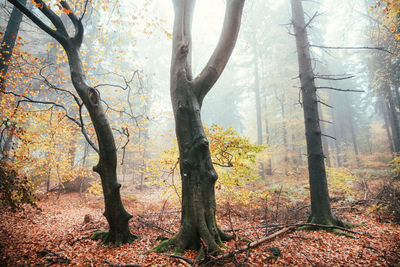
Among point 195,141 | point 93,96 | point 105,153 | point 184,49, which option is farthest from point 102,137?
point 184,49

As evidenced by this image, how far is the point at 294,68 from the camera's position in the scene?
15.5 meters

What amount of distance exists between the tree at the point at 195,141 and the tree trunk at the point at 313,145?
2.86 metres

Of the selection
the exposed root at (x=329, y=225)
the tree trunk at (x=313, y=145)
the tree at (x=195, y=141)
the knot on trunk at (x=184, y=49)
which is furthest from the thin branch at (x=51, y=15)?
the exposed root at (x=329, y=225)

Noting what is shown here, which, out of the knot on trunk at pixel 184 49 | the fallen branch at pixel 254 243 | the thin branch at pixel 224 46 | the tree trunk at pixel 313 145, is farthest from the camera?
the tree trunk at pixel 313 145

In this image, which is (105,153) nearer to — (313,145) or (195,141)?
(195,141)

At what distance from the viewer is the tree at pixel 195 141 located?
3646mm

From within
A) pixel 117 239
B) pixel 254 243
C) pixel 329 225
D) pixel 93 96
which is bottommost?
pixel 117 239

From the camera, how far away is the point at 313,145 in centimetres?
536

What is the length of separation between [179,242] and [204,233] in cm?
58

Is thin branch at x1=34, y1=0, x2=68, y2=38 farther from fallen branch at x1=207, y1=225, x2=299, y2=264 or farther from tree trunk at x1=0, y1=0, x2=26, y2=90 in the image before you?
fallen branch at x1=207, y1=225, x2=299, y2=264

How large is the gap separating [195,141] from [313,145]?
145 inches

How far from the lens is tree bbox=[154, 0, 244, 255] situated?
3.65 metres

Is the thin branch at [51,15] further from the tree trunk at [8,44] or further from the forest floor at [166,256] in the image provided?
the forest floor at [166,256]

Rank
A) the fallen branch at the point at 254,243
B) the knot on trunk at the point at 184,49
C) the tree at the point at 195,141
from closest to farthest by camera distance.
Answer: the fallen branch at the point at 254,243 < the tree at the point at 195,141 < the knot on trunk at the point at 184,49
